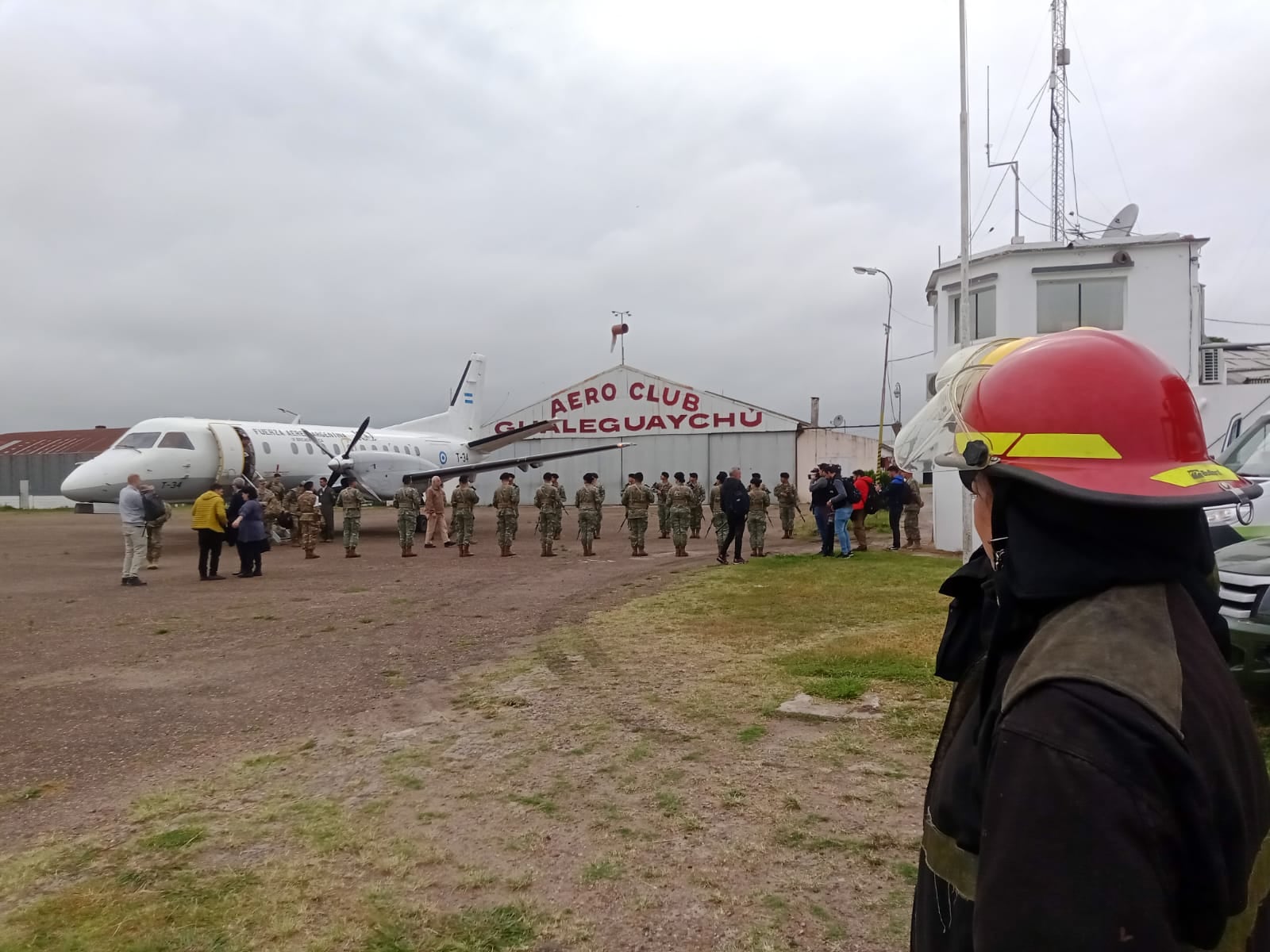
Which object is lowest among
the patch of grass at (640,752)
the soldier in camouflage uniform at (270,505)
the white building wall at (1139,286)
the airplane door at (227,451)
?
the patch of grass at (640,752)

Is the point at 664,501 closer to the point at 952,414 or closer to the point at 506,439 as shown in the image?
the point at 506,439

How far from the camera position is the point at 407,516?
Result: 17062 millimetres

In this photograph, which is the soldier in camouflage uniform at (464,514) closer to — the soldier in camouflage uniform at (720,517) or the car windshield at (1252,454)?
the soldier in camouflage uniform at (720,517)

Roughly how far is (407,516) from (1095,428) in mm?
16619

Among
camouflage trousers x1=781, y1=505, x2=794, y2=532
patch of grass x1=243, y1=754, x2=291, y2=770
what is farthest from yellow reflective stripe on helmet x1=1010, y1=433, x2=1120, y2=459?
camouflage trousers x1=781, y1=505, x2=794, y2=532

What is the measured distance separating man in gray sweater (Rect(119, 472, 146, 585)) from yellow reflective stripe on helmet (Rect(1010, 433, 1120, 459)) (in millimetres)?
14247

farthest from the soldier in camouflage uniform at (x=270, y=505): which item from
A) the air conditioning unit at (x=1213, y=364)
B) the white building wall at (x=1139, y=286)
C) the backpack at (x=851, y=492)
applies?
the air conditioning unit at (x=1213, y=364)

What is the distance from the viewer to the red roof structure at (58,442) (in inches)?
2014

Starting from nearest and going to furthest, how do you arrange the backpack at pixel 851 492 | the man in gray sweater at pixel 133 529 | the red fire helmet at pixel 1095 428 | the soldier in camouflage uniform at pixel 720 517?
the red fire helmet at pixel 1095 428 < the man in gray sweater at pixel 133 529 < the backpack at pixel 851 492 < the soldier in camouflage uniform at pixel 720 517

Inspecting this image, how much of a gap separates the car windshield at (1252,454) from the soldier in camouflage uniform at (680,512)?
9732 mm

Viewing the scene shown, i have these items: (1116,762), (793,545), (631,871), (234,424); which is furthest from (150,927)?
(234,424)

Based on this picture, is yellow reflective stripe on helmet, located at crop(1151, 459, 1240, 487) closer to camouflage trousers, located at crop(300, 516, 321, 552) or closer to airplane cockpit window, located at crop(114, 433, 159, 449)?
camouflage trousers, located at crop(300, 516, 321, 552)

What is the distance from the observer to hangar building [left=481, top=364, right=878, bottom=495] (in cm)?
3831

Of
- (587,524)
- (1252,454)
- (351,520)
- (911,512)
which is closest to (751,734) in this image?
(1252,454)
